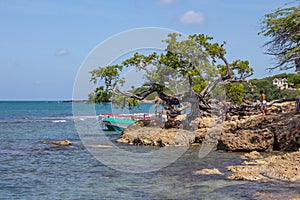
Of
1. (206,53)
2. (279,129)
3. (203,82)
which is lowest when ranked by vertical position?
(279,129)

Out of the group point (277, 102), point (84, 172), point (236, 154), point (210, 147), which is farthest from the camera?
point (277, 102)

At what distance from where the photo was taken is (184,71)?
28.0 metres

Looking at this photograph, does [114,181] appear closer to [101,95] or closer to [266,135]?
[266,135]

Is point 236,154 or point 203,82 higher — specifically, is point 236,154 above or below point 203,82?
below

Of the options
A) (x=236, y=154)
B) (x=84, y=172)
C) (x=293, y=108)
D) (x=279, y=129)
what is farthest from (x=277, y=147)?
(x=84, y=172)

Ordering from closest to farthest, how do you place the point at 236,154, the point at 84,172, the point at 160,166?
the point at 84,172 → the point at 160,166 → the point at 236,154

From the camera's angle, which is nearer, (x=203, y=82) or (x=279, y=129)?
(x=279, y=129)

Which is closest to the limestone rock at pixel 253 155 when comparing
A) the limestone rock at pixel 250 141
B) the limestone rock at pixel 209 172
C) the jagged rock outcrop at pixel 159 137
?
the limestone rock at pixel 250 141

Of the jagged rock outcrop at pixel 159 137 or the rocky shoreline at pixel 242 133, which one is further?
the jagged rock outcrop at pixel 159 137

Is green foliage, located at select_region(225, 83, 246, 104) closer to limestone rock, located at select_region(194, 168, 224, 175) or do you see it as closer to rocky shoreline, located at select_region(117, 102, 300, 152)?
rocky shoreline, located at select_region(117, 102, 300, 152)

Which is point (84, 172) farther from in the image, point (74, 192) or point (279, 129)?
point (279, 129)

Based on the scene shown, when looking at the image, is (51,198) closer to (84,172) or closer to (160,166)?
(84,172)

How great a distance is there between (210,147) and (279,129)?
402 cm

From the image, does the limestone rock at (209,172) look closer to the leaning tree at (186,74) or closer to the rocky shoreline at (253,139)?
the rocky shoreline at (253,139)
